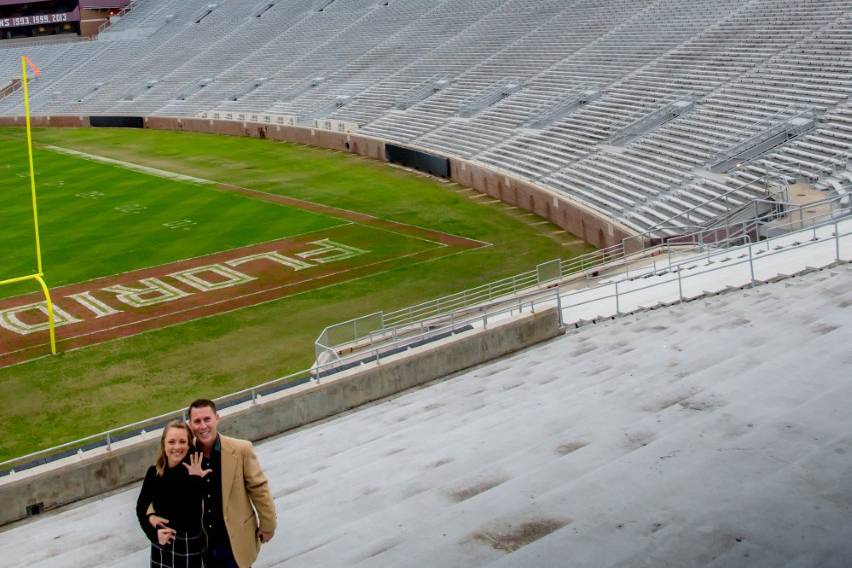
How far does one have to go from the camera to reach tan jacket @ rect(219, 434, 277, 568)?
543 cm

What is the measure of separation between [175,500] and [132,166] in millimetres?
43853

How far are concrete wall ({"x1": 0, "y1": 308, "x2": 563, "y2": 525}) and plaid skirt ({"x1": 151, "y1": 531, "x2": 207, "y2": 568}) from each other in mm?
6589

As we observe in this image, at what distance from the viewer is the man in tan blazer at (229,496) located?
17.6 feet

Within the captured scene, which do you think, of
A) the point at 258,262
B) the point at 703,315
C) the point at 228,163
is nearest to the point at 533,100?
the point at 228,163

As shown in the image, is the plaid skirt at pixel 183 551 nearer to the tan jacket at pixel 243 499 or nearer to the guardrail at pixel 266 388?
the tan jacket at pixel 243 499

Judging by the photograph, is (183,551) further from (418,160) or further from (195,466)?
(418,160)

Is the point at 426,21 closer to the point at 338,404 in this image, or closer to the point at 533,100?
the point at 533,100

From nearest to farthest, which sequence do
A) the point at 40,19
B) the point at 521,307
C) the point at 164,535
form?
1. the point at 164,535
2. the point at 521,307
3. the point at 40,19

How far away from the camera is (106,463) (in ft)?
39.0

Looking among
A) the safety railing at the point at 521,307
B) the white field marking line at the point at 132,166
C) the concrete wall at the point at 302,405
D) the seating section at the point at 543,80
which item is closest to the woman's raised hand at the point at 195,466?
the concrete wall at the point at 302,405

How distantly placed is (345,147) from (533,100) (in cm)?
1011

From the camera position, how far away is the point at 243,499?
5527mm

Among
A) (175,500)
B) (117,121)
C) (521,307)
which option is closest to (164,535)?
(175,500)

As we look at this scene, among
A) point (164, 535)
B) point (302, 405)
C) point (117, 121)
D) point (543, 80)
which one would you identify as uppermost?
point (164, 535)
